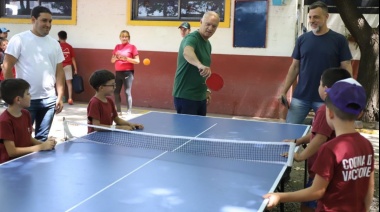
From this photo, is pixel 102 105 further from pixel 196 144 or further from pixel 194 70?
pixel 194 70

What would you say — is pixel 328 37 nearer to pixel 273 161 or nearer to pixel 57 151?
pixel 273 161

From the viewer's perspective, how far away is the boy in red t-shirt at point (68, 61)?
10.0m

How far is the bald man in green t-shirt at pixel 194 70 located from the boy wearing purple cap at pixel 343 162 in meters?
2.62

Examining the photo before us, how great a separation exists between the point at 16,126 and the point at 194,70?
2.19 meters

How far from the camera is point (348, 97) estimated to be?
2188 mm

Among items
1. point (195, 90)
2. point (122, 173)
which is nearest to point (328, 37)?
point (195, 90)

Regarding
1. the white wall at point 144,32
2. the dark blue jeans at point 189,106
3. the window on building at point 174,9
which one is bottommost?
the dark blue jeans at point 189,106

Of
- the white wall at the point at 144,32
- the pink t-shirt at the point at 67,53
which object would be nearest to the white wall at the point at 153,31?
the white wall at the point at 144,32

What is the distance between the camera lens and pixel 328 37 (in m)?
4.80

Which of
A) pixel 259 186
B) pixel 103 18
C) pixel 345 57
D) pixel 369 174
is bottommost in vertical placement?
pixel 259 186

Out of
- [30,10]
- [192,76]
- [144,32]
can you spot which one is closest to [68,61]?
[144,32]

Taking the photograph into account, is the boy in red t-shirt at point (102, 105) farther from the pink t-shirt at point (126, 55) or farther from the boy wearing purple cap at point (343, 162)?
the pink t-shirt at point (126, 55)

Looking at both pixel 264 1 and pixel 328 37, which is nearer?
pixel 328 37

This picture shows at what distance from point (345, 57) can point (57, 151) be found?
3.08m
